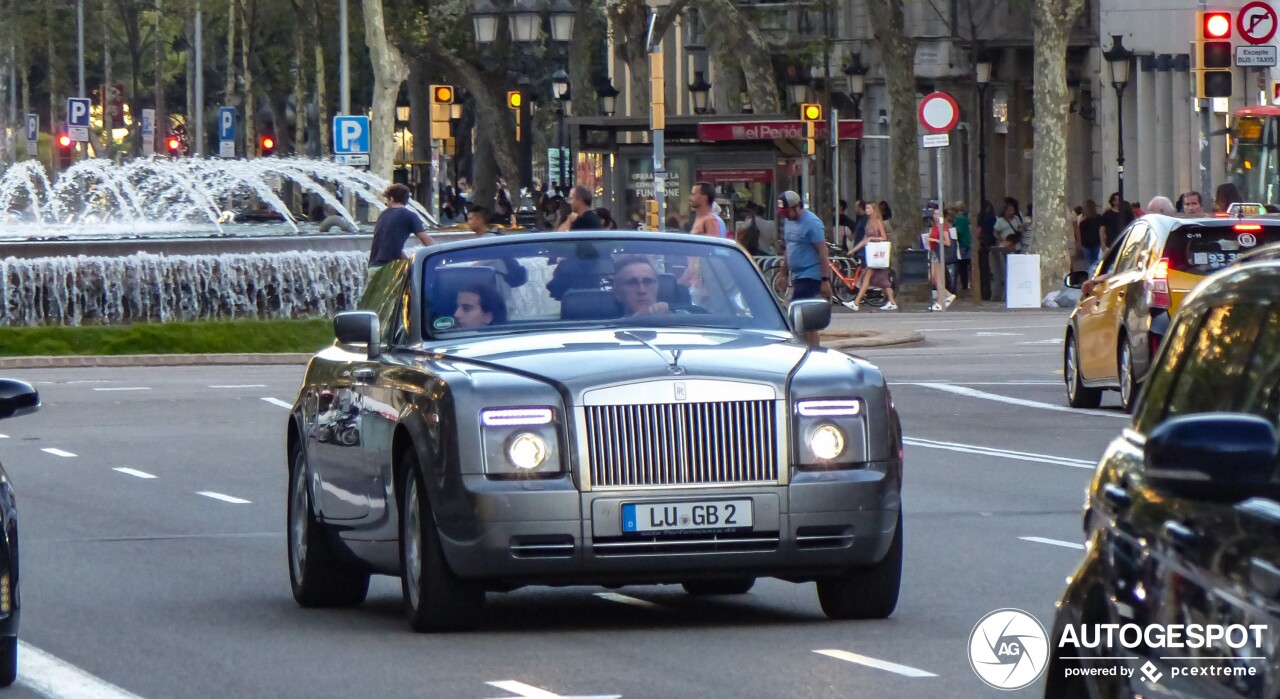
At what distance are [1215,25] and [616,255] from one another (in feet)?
54.1

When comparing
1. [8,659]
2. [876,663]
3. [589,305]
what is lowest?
[876,663]

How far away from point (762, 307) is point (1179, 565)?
6.07 m

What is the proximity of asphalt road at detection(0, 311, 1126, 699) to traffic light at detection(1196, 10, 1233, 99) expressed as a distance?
6.59m

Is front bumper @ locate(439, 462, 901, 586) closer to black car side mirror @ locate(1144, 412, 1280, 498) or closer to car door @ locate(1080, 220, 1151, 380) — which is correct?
black car side mirror @ locate(1144, 412, 1280, 498)

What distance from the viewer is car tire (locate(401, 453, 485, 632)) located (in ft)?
30.5

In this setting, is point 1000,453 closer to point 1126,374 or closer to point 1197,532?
point 1126,374

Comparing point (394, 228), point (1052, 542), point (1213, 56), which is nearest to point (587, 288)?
point (1052, 542)

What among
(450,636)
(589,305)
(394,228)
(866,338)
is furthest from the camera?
(866,338)

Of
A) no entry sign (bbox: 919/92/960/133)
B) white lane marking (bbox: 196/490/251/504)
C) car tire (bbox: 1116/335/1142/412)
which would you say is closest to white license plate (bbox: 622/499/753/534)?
white lane marking (bbox: 196/490/251/504)

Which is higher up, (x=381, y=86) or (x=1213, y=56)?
(x=381, y=86)

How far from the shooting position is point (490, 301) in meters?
10.4

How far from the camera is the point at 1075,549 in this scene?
1205 centimetres

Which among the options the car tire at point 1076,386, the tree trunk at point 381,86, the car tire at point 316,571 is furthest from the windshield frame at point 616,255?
the tree trunk at point 381,86

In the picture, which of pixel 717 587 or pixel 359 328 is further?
pixel 717 587
